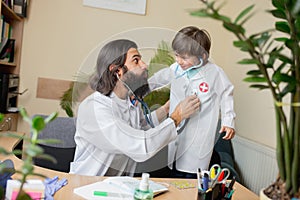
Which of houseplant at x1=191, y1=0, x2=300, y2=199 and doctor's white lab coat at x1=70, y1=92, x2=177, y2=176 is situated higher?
houseplant at x1=191, y1=0, x2=300, y2=199

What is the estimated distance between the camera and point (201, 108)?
135cm

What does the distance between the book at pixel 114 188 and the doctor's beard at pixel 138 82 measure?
32 cm

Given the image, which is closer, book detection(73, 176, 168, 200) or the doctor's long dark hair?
book detection(73, 176, 168, 200)

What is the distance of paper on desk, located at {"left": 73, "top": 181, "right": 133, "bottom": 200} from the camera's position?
1.05 m

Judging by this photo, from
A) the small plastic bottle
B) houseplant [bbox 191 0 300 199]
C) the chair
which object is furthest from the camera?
the chair

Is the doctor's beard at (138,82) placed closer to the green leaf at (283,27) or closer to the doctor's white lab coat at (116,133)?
the doctor's white lab coat at (116,133)

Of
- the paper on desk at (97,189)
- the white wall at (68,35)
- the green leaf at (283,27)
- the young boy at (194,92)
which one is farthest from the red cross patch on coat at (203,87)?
the white wall at (68,35)

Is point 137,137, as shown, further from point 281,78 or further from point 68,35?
point 68,35

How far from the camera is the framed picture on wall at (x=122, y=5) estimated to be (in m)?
2.82

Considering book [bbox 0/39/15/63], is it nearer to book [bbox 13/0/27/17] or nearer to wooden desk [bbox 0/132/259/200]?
book [bbox 13/0/27/17]

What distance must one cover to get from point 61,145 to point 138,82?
3.21ft

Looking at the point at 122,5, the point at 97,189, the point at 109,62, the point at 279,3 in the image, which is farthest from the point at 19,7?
the point at 279,3

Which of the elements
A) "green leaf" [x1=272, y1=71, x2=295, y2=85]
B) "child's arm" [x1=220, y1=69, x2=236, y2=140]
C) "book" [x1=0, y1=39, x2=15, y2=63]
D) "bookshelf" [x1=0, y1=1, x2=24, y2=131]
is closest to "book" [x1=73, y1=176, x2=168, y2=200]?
"child's arm" [x1=220, y1=69, x2=236, y2=140]

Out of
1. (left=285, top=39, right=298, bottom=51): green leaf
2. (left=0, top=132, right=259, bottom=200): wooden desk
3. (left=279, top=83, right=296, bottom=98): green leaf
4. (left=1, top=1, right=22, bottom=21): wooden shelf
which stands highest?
(left=1, top=1, right=22, bottom=21): wooden shelf
